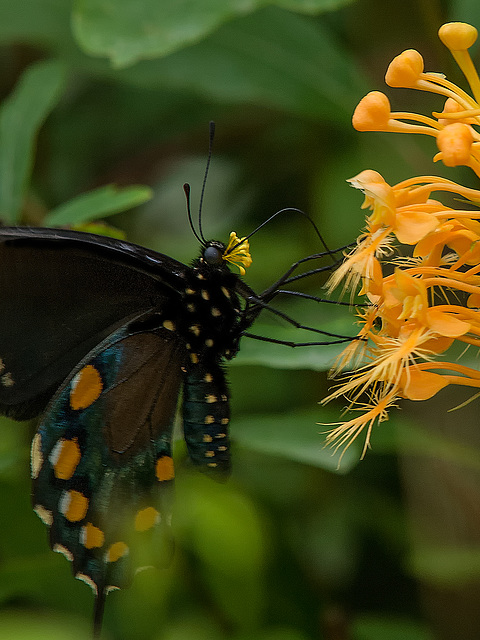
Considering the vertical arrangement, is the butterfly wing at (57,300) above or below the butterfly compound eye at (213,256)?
below

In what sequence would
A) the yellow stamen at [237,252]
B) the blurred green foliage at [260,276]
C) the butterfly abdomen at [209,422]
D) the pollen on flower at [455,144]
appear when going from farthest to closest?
Result: the blurred green foliage at [260,276], the butterfly abdomen at [209,422], the yellow stamen at [237,252], the pollen on flower at [455,144]

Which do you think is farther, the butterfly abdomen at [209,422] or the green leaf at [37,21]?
the green leaf at [37,21]

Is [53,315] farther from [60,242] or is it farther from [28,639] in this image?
[28,639]

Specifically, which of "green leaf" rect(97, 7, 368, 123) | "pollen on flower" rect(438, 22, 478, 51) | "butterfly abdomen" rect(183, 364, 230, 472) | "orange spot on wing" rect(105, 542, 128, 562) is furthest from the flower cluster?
"green leaf" rect(97, 7, 368, 123)

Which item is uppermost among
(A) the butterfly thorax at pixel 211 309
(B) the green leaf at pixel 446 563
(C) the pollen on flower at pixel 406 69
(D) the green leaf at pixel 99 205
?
(C) the pollen on flower at pixel 406 69

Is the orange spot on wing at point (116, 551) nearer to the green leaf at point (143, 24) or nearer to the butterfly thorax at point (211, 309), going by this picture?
the butterfly thorax at point (211, 309)

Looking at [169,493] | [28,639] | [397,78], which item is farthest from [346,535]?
[397,78]

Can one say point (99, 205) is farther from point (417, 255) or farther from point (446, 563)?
point (446, 563)

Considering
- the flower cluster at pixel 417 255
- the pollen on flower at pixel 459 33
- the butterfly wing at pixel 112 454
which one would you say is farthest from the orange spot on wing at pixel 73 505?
the pollen on flower at pixel 459 33
